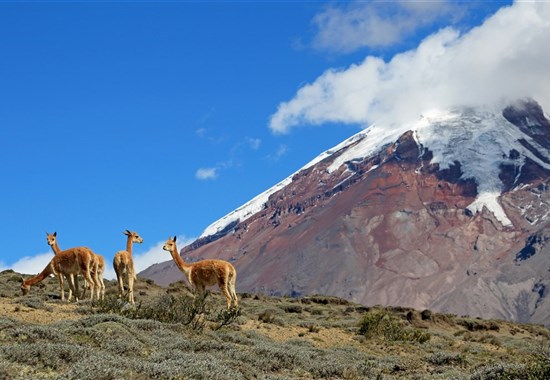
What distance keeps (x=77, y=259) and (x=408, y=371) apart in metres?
13.3

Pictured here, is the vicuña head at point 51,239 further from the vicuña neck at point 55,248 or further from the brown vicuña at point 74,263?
the brown vicuña at point 74,263

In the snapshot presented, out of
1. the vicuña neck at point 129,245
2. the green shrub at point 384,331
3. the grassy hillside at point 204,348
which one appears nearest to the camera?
the grassy hillside at point 204,348

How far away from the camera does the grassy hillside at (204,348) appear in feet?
50.9

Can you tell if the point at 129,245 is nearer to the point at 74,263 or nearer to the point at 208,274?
the point at 74,263

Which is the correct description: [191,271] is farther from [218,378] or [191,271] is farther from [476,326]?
[476,326]

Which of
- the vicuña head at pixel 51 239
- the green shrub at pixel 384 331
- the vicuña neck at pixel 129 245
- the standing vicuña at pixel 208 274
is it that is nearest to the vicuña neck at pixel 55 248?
the vicuña head at pixel 51 239

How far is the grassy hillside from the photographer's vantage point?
611 inches

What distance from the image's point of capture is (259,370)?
1900 cm

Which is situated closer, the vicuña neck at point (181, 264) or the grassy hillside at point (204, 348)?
the grassy hillside at point (204, 348)

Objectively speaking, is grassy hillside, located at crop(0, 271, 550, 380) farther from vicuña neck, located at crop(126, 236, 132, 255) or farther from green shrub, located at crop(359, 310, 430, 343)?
vicuña neck, located at crop(126, 236, 132, 255)

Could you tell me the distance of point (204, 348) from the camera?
2047cm

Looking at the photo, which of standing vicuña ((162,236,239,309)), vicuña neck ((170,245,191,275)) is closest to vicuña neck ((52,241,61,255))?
vicuña neck ((170,245,191,275))

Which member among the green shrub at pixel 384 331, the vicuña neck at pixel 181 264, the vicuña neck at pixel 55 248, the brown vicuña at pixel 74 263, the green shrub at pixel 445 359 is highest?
the vicuña neck at pixel 55 248

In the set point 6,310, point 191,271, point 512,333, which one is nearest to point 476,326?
point 512,333
